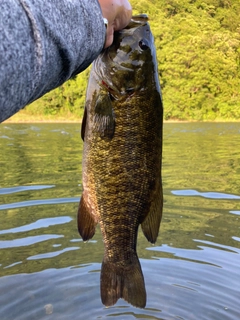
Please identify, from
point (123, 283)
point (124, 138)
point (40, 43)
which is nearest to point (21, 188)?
point (123, 283)

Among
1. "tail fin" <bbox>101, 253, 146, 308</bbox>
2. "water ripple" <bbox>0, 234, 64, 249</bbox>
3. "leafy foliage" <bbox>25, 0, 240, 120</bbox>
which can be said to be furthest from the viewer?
"leafy foliage" <bbox>25, 0, 240, 120</bbox>

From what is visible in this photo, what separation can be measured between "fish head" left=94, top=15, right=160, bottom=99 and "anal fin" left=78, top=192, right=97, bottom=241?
2.15 feet

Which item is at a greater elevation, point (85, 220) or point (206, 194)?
point (85, 220)

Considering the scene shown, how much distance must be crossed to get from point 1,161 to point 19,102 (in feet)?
32.7

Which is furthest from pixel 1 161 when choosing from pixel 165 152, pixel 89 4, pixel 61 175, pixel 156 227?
pixel 89 4

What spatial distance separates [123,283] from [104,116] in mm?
1090

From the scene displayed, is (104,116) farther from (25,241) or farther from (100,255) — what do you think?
(25,241)

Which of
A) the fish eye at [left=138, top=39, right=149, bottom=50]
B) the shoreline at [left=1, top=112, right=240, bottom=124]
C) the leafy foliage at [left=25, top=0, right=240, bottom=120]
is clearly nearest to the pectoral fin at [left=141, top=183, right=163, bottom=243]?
the fish eye at [left=138, top=39, right=149, bottom=50]

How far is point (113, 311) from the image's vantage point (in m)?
3.60

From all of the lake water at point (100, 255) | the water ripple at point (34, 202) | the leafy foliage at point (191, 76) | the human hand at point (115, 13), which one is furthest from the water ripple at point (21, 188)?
the leafy foliage at point (191, 76)

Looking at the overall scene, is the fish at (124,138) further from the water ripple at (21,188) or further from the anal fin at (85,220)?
the water ripple at (21,188)

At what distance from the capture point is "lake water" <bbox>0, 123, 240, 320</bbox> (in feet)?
11.9

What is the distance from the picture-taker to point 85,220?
7.97 feet

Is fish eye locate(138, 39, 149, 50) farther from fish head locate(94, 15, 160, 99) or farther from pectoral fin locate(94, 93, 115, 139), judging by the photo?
pectoral fin locate(94, 93, 115, 139)
